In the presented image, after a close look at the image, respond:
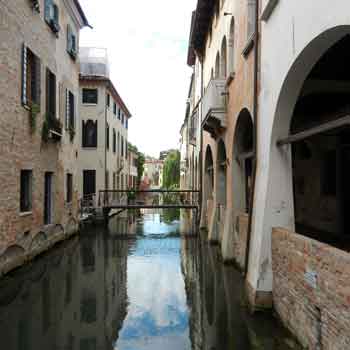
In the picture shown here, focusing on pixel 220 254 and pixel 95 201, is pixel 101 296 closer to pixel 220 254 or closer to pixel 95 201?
pixel 220 254

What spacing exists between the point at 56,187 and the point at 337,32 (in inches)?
436

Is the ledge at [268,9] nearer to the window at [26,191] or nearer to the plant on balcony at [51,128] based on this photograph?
the window at [26,191]

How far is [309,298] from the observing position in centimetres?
469

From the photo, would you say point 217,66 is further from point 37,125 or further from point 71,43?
point 37,125

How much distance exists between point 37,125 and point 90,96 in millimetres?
12805

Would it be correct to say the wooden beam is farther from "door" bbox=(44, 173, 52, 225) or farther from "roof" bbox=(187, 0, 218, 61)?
"roof" bbox=(187, 0, 218, 61)

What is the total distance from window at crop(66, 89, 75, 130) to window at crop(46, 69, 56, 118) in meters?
1.66

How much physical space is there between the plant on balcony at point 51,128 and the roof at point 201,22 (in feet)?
23.7

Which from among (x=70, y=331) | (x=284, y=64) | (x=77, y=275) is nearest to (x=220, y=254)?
(x=77, y=275)

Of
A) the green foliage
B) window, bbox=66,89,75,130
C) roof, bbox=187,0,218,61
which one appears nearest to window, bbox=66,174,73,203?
window, bbox=66,89,75,130

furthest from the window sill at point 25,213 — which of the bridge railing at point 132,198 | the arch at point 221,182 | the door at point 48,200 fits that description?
the bridge railing at point 132,198

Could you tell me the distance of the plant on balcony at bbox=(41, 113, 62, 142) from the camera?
1150cm

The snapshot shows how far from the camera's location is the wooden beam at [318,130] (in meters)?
4.10

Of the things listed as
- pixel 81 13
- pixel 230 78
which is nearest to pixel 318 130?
pixel 230 78
